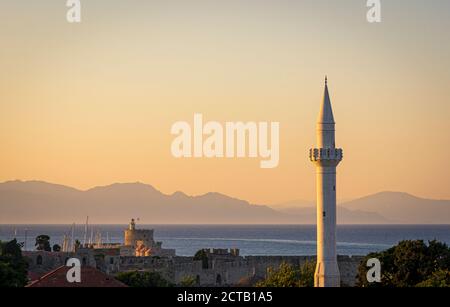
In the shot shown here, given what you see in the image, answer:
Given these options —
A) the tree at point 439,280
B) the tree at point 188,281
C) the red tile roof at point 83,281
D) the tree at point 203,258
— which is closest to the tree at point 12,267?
the red tile roof at point 83,281

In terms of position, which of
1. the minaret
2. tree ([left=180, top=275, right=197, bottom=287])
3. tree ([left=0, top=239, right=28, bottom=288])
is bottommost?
tree ([left=180, top=275, right=197, bottom=287])

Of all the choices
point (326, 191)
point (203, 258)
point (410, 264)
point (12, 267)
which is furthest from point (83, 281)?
point (203, 258)

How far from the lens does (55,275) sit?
74.9 m

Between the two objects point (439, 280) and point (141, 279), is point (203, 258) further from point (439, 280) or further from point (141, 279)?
point (439, 280)

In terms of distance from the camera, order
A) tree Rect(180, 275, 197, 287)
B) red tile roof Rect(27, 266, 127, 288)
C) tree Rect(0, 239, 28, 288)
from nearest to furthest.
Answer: tree Rect(0, 239, 28, 288) < red tile roof Rect(27, 266, 127, 288) < tree Rect(180, 275, 197, 287)

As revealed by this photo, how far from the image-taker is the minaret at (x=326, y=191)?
3219 inches

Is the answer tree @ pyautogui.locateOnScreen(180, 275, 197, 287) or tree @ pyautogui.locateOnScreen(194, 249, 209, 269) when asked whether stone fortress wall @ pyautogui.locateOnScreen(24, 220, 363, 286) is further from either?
tree @ pyautogui.locateOnScreen(180, 275, 197, 287)

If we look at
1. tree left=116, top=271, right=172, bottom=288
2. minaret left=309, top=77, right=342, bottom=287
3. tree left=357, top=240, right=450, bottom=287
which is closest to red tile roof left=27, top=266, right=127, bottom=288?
tree left=116, top=271, right=172, bottom=288

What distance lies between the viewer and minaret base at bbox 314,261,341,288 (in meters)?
81.7

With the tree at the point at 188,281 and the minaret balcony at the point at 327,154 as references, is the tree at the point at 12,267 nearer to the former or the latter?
the tree at the point at 188,281

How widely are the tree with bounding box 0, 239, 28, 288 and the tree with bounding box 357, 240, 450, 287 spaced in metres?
20.0
